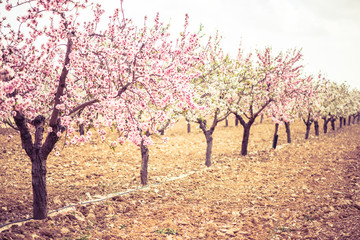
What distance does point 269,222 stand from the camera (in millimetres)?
8648

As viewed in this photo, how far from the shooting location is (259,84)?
715 inches

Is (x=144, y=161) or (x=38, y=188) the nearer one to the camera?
(x=38, y=188)

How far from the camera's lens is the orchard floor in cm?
782

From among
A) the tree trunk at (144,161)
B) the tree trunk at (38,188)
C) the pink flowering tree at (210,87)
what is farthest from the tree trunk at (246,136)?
the tree trunk at (38,188)

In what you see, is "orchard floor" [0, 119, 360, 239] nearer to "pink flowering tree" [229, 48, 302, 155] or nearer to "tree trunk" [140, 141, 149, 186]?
"tree trunk" [140, 141, 149, 186]

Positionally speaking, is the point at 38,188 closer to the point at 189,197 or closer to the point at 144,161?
the point at 144,161

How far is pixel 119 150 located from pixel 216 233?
602 inches

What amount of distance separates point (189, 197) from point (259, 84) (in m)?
10.5

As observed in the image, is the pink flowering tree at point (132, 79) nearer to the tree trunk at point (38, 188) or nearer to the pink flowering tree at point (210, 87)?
the tree trunk at point (38, 188)

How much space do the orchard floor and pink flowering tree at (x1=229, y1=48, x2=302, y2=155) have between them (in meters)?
3.82

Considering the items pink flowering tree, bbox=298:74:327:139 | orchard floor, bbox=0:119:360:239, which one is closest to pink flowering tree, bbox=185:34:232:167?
orchard floor, bbox=0:119:360:239

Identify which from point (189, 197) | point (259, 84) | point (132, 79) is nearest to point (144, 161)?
point (189, 197)

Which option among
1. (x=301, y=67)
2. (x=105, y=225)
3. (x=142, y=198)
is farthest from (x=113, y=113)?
(x=301, y=67)

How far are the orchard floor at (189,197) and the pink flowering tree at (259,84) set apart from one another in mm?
3820
